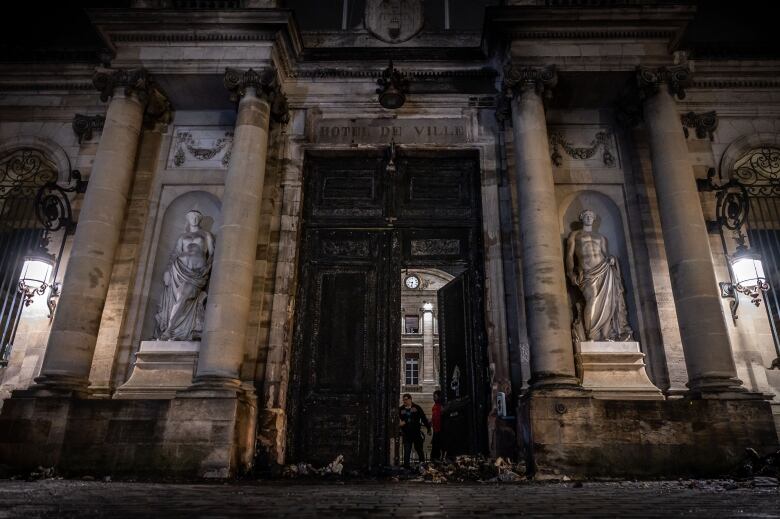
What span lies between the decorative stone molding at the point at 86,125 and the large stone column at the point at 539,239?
878 centimetres

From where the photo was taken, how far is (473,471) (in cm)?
819

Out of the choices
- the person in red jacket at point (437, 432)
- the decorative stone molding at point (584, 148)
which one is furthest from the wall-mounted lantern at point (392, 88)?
the person in red jacket at point (437, 432)

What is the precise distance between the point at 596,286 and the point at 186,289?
25.1 ft

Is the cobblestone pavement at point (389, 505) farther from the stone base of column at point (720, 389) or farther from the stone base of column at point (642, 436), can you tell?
the stone base of column at point (720, 389)

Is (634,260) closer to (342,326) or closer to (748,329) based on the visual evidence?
(748,329)

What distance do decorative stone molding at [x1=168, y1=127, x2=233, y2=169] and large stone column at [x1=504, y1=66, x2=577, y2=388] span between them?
19.7ft

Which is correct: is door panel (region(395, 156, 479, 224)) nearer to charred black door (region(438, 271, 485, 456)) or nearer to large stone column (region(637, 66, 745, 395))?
charred black door (region(438, 271, 485, 456))

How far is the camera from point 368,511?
3.46 m

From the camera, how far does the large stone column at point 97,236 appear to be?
8492mm

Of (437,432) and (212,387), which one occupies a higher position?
(212,387)

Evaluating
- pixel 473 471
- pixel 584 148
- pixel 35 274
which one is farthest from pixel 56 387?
pixel 584 148

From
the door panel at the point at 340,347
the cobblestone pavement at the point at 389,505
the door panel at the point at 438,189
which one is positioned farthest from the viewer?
the door panel at the point at 438,189

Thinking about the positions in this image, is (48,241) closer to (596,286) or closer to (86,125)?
(86,125)

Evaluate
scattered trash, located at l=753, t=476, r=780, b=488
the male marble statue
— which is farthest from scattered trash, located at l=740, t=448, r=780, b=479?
the male marble statue
